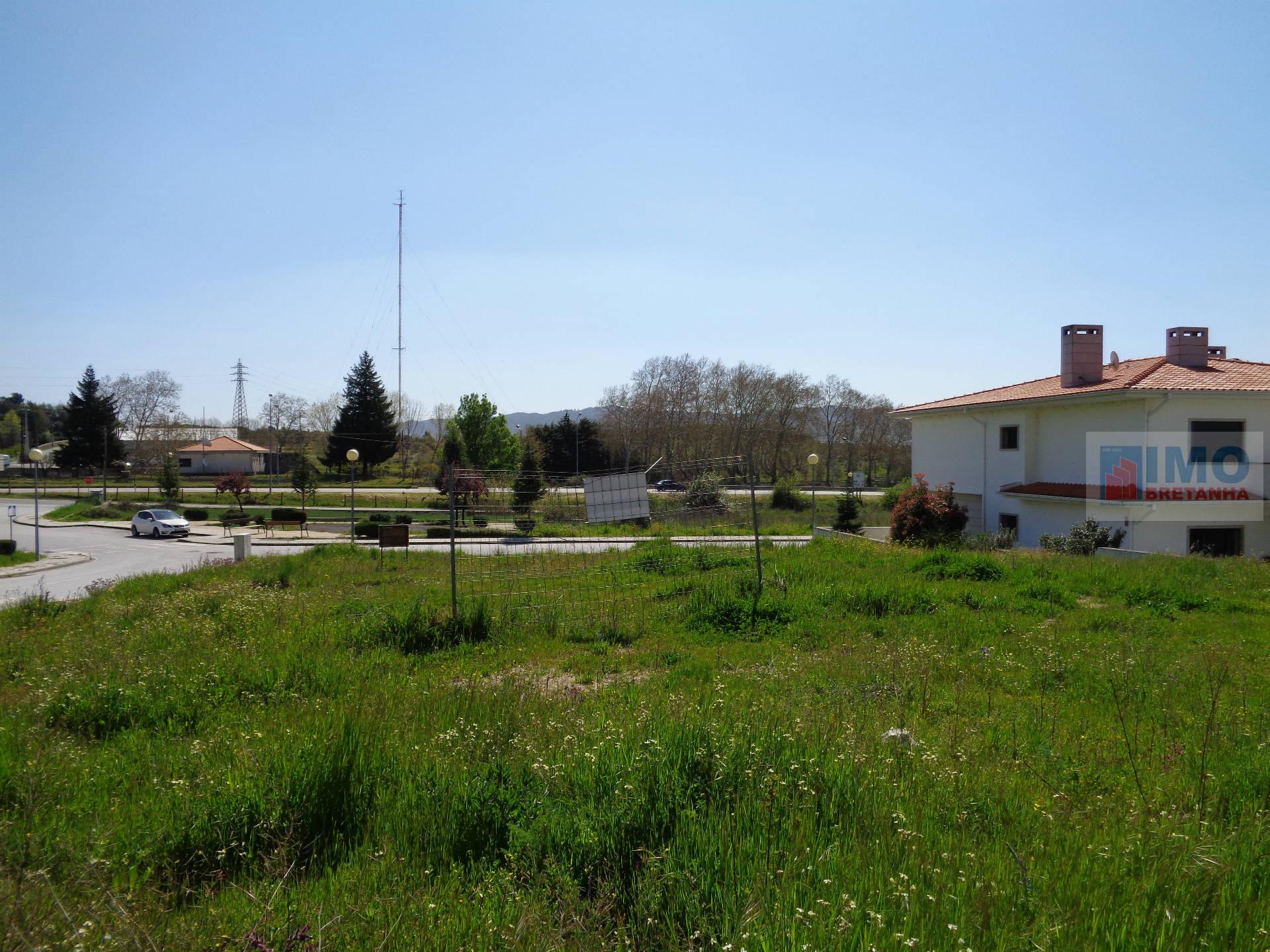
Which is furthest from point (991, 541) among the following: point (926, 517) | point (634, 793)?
point (634, 793)

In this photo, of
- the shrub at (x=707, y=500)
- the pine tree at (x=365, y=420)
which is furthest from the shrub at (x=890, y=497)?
the pine tree at (x=365, y=420)

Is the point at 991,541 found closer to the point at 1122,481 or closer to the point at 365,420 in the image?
the point at 1122,481

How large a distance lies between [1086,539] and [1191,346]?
11169 mm

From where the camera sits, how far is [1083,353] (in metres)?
26.3

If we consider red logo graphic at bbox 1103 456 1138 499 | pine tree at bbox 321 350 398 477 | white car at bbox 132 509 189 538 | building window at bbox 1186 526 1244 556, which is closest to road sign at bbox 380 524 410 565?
white car at bbox 132 509 189 538

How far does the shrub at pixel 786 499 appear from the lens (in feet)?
151

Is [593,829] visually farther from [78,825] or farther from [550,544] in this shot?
[550,544]

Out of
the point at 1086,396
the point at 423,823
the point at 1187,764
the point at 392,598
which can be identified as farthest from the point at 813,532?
the point at 423,823

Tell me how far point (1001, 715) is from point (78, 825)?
19.5 ft

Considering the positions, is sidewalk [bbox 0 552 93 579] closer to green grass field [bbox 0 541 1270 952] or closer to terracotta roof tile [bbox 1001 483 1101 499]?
green grass field [bbox 0 541 1270 952]

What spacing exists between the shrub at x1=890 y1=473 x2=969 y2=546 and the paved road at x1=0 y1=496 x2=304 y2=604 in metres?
18.8

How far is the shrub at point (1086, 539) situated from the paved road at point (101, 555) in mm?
21499

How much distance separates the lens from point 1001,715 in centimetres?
595
